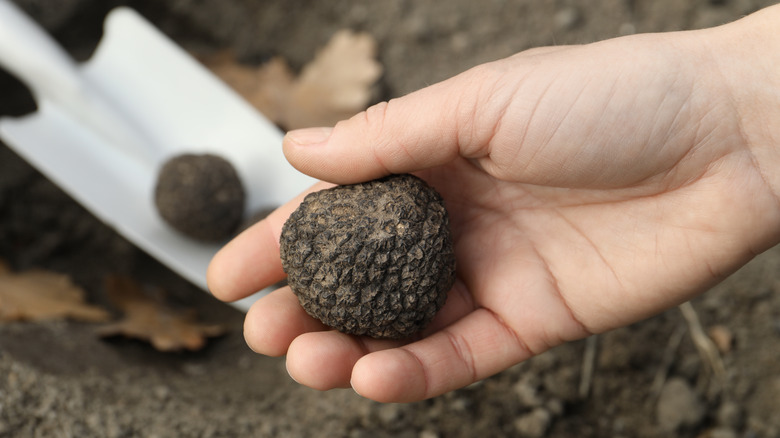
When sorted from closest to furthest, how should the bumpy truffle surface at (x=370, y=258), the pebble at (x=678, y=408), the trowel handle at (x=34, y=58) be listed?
1. the bumpy truffle surface at (x=370, y=258)
2. the pebble at (x=678, y=408)
3. the trowel handle at (x=34, y=58)

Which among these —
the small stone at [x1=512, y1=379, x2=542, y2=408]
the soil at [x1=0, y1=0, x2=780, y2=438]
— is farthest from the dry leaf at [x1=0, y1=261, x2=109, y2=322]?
the small stone at [x1=512, y1=379, x2=542, y2=408]

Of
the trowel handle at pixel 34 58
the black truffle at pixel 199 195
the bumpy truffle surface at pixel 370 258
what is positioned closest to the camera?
the bumpy truffle surface at pixel 370 258

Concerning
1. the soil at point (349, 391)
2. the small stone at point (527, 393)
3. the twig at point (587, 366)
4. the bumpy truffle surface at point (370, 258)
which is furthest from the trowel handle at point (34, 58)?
the twig at point (587, 366)

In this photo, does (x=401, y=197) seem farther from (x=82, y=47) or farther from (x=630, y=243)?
(x=82, y=47)

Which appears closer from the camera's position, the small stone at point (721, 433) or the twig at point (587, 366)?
the small stone at point (721, 433)

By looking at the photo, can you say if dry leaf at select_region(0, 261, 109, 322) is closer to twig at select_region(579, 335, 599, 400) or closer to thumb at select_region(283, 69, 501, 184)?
thumb at select_region(283, 69, 501, 184)

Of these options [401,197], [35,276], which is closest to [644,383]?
[401,197]

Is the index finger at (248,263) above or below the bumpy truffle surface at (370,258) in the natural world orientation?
below

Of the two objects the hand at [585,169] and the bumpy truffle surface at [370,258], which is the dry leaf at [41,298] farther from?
the bumpy truffle surface at [370,258]
